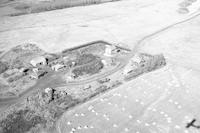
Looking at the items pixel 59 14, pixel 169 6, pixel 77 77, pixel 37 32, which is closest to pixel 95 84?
pixel 77 77

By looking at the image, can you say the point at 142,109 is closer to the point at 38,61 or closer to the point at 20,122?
the point at 20,122

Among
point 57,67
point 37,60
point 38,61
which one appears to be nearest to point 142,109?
point 57,67

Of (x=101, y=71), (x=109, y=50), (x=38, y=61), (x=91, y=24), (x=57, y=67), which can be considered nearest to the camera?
(x=101, y=71)

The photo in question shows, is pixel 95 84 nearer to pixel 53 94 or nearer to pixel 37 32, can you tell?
pixel 53 94

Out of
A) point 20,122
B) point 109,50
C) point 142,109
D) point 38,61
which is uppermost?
point 109,50

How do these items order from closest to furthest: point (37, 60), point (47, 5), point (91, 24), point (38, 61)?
point (38, 61)
point (37, 60)
point (91, 24)
point (47, 5)
